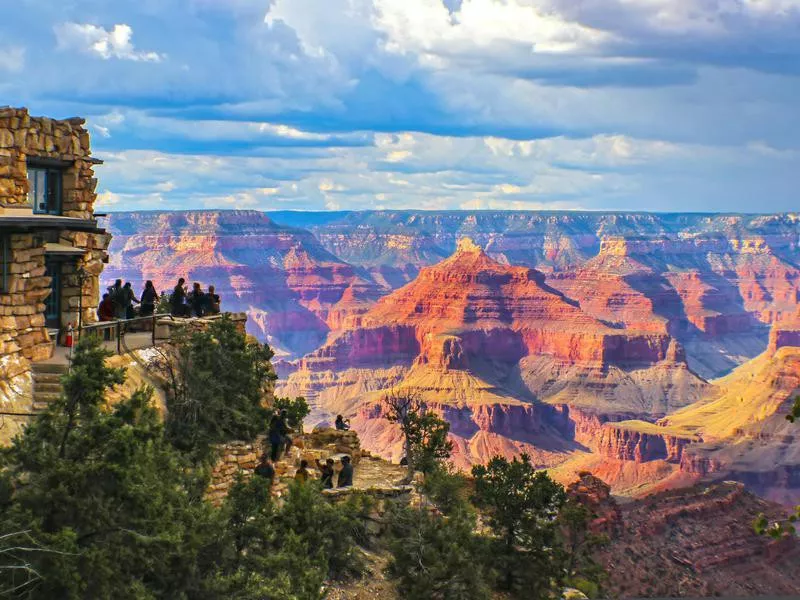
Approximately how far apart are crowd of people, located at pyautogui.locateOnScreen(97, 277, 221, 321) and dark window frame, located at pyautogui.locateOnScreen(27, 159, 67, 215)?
2.88 metres

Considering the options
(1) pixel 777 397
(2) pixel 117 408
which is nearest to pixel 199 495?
(2) pixel 117 408

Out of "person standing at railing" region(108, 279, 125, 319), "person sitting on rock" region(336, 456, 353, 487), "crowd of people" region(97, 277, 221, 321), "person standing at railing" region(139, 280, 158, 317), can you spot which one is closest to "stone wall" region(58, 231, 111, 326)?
"crowd of people" region(97, 277, 221, 321)

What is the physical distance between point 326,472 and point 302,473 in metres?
2.42

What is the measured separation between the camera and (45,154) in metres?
27.5

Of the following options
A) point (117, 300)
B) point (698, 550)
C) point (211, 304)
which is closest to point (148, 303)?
point (117, 300)

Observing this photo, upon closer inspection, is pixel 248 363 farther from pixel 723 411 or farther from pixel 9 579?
pixel 723 411

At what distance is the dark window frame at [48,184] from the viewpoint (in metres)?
27.6

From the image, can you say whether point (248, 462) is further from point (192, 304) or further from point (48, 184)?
point (48, 184)

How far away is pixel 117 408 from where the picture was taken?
19.4 m

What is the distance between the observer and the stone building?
24422 mm

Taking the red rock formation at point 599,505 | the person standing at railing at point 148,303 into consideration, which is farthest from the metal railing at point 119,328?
the red rock formation at point 599,505

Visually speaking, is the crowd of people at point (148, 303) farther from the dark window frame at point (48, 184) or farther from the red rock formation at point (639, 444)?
the red rock formation at point (639, 444)

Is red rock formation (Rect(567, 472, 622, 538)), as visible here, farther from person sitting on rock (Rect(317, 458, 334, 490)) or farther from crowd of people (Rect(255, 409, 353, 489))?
crowd of people (Rect(255, 409, 353, 489))

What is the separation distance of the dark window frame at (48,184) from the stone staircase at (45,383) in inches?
187
